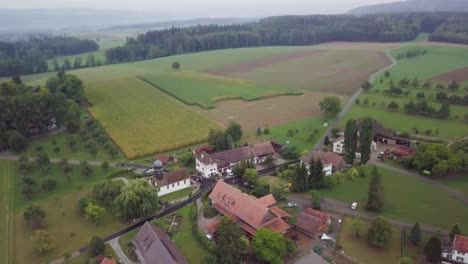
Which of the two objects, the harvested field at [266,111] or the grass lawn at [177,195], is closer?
the grass lawn at [177,195]

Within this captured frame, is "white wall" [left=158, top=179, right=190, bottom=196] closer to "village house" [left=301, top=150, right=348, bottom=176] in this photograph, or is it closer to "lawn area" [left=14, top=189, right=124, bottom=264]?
"lawn area" [left=14, top=189, right=124, bottom=264]

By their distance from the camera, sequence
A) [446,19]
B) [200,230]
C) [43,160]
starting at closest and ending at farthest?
[200,230], [43,160], [446,19]

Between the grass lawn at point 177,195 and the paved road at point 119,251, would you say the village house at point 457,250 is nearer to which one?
the grass lawn at point 177,195

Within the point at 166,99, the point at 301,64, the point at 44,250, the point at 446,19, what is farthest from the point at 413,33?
the point at 44,250

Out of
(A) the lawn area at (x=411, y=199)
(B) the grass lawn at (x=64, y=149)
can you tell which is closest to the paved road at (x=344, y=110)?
(A) the lawn area at (x=411, y=199)

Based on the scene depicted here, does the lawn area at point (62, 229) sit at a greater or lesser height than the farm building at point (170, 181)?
lesser

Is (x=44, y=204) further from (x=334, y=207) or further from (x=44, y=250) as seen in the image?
(x=334, y=207)
